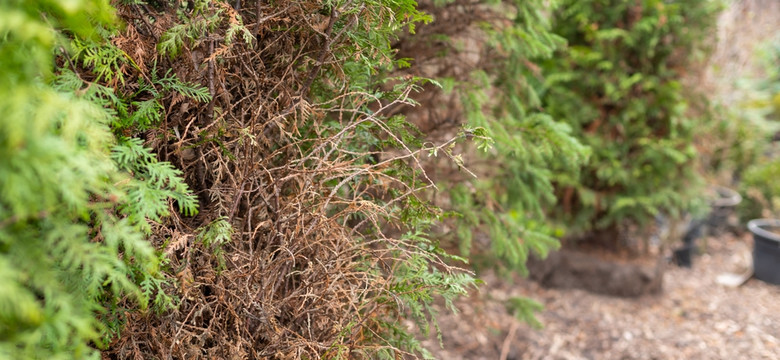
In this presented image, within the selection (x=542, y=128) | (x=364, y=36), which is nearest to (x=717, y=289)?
(x=542, y=128)

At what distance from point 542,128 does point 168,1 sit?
2.00 metres

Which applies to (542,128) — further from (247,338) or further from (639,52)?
(639,52)

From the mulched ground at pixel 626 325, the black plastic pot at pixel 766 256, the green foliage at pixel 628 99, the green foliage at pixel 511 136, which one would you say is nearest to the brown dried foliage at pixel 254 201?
the green foliage at pixel 511 136

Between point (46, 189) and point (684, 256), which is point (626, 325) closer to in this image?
point (684, 256)

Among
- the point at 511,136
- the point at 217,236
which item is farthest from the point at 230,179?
the point at 511,136

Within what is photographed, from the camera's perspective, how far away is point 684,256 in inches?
229

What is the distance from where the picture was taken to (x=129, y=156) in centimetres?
125

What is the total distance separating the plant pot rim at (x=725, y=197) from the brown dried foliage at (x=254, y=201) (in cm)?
650

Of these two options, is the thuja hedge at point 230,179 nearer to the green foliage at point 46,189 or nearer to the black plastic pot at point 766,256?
the green foliage at point 46,189

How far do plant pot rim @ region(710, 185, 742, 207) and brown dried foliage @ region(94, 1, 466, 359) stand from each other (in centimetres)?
650

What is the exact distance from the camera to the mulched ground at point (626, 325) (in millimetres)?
3883

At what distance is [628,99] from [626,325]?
6.76ft

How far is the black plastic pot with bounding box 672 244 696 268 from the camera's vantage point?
5.80 metres

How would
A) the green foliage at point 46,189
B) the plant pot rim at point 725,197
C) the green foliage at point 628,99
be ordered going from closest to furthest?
1. the green foliage at point 46,189
2. the green foliage at point 628,99
3. the plant pot rim at point 725,197
